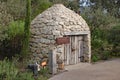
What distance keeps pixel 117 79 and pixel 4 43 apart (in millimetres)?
6345

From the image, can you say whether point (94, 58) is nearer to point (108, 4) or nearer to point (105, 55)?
point (105, 55)

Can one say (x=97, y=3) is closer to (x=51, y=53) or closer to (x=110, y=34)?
(x=110, y=34)

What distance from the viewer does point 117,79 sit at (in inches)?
421

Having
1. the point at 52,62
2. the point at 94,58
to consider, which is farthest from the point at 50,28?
the point at 94,58

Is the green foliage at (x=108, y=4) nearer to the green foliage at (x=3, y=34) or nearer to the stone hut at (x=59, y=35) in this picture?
the stone hut at (x=59, y=35)

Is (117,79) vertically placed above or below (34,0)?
below

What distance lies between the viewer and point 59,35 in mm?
13102

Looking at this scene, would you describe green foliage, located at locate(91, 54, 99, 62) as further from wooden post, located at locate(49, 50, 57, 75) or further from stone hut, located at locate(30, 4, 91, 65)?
wooden post, located at locate(49, 50, 57, 75)

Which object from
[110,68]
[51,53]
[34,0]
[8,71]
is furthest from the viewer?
[34,0]

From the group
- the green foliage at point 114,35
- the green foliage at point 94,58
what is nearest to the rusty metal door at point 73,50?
the green foliage at point 94,58

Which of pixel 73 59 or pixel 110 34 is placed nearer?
pixel 73 59

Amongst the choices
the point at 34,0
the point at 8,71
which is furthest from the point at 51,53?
the point at 34,0

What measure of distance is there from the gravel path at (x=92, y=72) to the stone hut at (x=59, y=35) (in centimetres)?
77

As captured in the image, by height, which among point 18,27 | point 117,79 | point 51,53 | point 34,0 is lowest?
point 117,79
